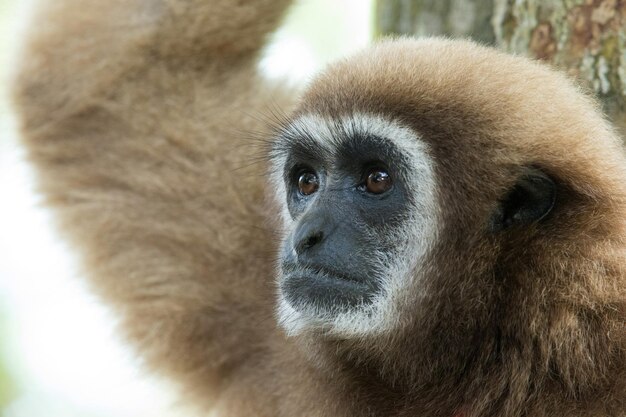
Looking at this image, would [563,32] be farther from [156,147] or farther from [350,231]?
[156,147]

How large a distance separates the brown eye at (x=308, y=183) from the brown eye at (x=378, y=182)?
46cm

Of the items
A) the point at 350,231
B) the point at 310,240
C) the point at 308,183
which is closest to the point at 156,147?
Answer: the point at 308,183

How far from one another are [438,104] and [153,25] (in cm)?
278

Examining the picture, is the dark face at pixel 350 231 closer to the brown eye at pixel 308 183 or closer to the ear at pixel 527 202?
the brown eye at pixel 308 183

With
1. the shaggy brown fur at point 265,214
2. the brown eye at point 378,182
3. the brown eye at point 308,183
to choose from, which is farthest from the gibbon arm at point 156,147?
the brown eye at point 378,182

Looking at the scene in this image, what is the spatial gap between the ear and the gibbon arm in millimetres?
2169

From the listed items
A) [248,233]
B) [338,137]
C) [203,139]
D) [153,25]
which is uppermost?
[153,25]

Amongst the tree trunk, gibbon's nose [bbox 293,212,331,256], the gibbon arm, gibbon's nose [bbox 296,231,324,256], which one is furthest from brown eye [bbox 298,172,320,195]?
the tree trunk

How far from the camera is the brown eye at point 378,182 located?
474cm

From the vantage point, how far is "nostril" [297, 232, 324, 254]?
15.3 ft

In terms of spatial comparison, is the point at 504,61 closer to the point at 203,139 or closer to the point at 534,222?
the point at 534,222

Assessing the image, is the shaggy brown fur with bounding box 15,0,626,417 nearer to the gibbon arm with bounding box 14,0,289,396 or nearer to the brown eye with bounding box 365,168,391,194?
the gibbon arm with bounding box 14,0,289,396

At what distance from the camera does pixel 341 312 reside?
471 cm

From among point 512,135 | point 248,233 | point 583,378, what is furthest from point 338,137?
point 583,378
